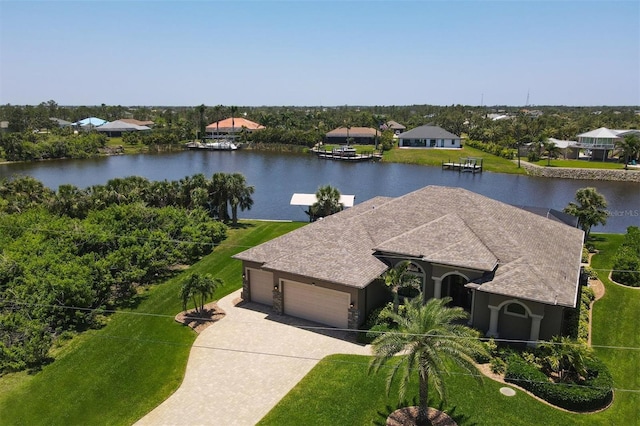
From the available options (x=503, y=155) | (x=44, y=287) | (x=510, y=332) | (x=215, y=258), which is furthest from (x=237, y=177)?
(x=503, y=155)

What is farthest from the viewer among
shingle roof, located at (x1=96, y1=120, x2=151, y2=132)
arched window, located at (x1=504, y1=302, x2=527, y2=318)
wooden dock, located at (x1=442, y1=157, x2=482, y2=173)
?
shingle roof, located at (x1=96, y1=120, x2=151, y2=132)

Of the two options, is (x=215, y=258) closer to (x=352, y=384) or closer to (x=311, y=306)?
(x=311, y=306)

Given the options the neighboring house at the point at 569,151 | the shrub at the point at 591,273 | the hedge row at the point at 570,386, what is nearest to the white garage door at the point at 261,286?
the hedge row at the point at 570,386

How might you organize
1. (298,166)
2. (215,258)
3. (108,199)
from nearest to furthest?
(215,258)
(108,199)
(298,166)

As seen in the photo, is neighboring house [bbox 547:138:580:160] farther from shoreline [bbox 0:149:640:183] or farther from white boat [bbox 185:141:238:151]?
white boat [bbox 185:141:238:151]

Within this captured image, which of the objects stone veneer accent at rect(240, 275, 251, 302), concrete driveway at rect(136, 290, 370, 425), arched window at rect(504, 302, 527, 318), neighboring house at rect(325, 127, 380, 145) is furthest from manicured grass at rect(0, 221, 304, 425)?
neighboring house at rect(325, 127, 380, 145)

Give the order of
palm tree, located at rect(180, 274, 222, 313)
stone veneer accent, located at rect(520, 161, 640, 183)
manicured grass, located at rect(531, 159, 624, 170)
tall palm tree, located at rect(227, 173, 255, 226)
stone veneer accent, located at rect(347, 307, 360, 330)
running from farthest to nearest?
manicured grass, located at rect(531, 159, 624, 170) < stone veneer accent, located at rect(520, 161, 640, 183) < tall palm tree, located at rect(227, 173, 255, 226) < palm tree, located at rect(180, 274, 222, 313) < stone veneer accent, located at rect(347, 307, 360, 330)
